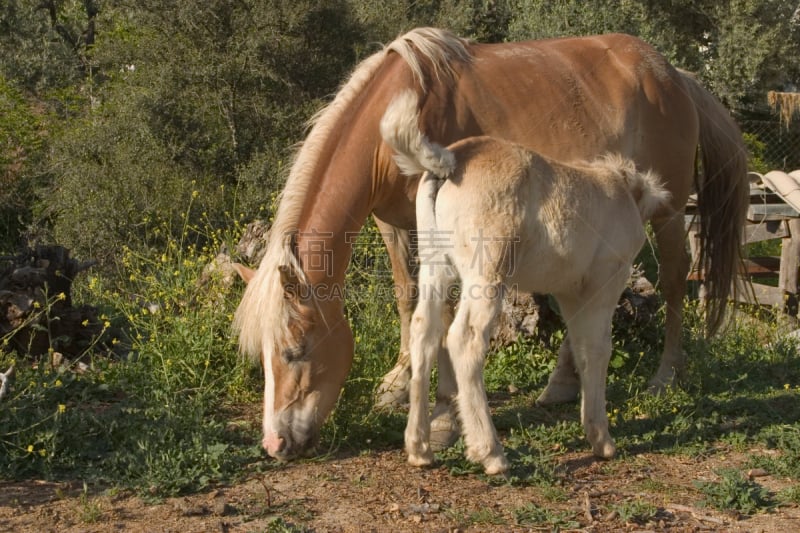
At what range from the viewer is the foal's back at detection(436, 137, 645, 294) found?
3584 mm

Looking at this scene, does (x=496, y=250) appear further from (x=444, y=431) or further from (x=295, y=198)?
(x=444, y=431)

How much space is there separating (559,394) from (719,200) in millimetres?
2046

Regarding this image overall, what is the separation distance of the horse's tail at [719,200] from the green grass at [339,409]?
0.41m

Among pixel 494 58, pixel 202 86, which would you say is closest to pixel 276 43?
pixel 202 86

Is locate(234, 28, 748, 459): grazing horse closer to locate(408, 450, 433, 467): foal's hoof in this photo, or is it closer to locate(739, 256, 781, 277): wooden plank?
locate(408, 450, 433, 467): foal's hoof

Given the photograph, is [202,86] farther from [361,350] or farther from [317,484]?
[317,484]

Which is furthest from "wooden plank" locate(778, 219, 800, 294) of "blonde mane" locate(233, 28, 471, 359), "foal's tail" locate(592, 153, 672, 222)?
"blonde mane" locate(233, 28, 471, 359)

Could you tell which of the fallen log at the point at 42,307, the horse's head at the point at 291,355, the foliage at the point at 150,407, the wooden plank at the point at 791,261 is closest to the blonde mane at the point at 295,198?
the horse's head at the point at 291,355

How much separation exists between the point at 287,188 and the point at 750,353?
4141mm

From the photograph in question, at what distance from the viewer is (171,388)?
4660mm

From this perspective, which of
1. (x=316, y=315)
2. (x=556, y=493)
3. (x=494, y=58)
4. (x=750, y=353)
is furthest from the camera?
(x=750, y=353)

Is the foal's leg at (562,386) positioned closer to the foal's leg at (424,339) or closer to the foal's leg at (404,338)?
the foal's leg at (404,338)

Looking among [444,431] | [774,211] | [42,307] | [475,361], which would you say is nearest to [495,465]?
[475,361]

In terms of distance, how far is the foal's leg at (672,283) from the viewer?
5.51m
